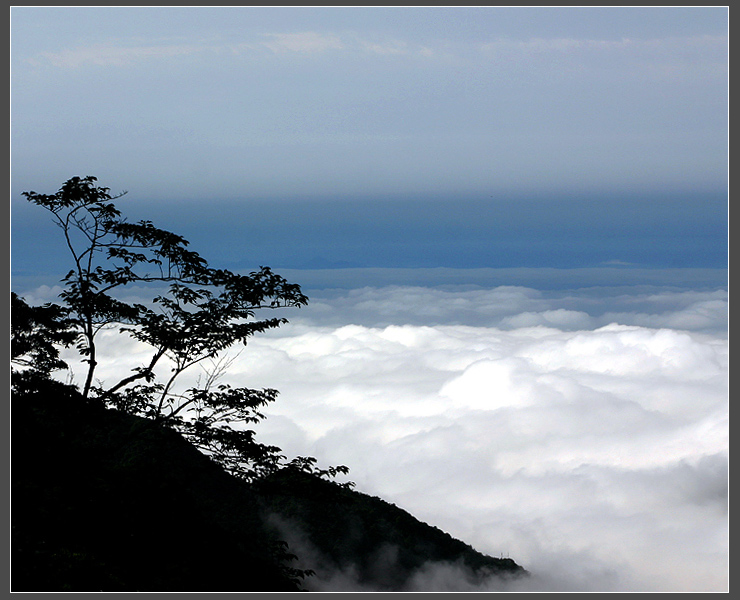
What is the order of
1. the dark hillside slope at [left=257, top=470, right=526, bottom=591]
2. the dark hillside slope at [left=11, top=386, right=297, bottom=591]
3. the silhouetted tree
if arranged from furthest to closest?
1. the dark hillside slope at [left=257, top=470, right=526, bottom=591]
2. the silhouetted tree
3. the dark hillside slope at [left=11, top=386, right=297, bottom=591]

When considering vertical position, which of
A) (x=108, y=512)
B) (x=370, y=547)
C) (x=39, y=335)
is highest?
(x=39, y=335)

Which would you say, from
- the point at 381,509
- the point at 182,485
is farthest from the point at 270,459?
the point at 381,509

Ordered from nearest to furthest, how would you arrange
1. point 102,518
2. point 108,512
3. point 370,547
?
point 102,518
point 108,512
point 370,547

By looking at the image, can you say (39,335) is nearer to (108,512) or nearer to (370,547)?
(108,512)

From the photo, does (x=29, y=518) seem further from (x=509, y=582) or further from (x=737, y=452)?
(x=509, y=582)

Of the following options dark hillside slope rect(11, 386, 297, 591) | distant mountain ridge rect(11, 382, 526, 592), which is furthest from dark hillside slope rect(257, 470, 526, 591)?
dark hillside slope rect(11, 386, 297, 591)

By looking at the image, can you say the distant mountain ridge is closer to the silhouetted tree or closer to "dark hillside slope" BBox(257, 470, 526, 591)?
the silhouetted tree

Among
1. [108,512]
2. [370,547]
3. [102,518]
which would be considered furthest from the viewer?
[370,547]

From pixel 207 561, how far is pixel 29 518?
4874 millimetres

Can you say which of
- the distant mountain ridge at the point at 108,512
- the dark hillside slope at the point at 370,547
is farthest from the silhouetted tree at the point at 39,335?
the dark hillside slope at the point at 370,547

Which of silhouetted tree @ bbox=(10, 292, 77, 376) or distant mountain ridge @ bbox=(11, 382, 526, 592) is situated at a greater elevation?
silhouetted tree @ bbox=(10, 292, 77, 376)

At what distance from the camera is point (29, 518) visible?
13.0 m

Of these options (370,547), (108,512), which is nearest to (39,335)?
Answer: (108,512)

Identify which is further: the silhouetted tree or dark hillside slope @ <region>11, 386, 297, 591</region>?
the silhouetted tree
